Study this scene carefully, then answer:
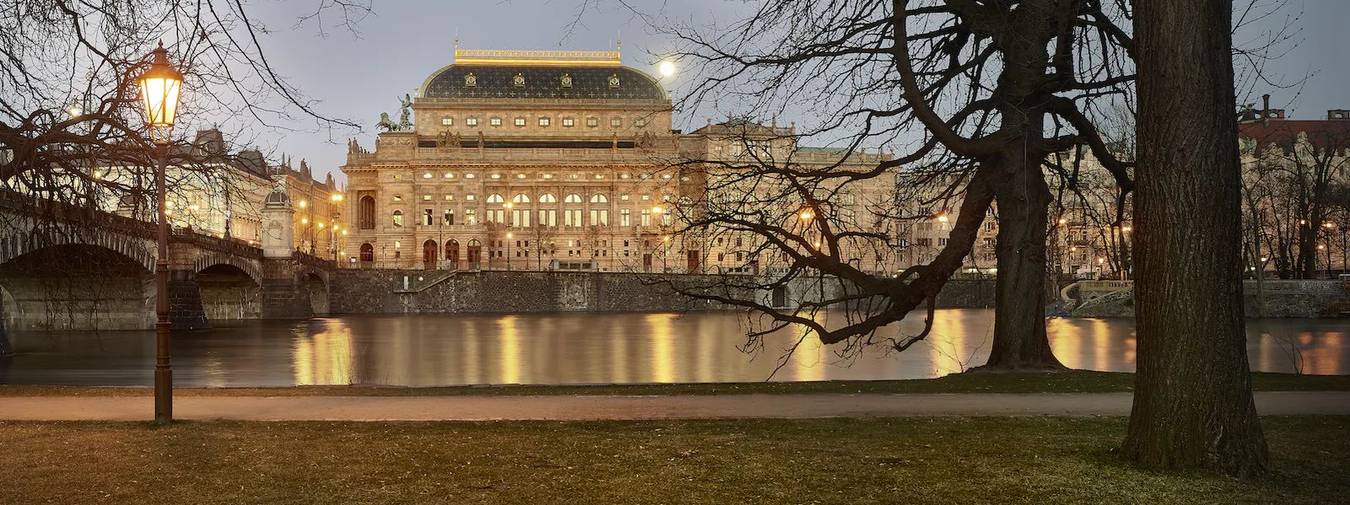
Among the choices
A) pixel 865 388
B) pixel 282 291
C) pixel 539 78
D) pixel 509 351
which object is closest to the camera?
pixel 865 388

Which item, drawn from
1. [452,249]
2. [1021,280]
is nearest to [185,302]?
[1021,280]

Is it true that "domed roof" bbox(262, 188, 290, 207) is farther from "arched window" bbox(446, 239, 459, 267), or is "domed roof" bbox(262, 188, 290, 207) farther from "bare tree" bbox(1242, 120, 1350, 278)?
"arched window" bbox(446, 239, 459, 267)

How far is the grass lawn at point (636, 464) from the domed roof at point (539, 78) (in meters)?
122

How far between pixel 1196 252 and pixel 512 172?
12161cm

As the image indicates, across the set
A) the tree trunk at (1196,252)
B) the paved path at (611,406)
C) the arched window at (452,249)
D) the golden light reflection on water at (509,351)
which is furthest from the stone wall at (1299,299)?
the arched window at (452,249)

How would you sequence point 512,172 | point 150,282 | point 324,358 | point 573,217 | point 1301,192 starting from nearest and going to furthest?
point 324,358 < point 150,282 < point 1301,192 < point 512,172 < point 573,217

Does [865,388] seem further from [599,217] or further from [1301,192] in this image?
[599,217]

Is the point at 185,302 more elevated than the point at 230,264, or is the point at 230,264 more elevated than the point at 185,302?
the point at 230,264

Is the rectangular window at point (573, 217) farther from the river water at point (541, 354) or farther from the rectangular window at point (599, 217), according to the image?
the river water at point (541, 354)

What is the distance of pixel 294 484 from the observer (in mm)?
8898

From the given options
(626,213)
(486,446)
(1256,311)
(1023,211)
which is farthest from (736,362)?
(626,213)

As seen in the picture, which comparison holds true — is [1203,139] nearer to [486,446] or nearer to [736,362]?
[486,446]

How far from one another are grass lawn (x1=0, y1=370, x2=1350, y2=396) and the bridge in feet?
14.5

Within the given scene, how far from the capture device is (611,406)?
557 inches
